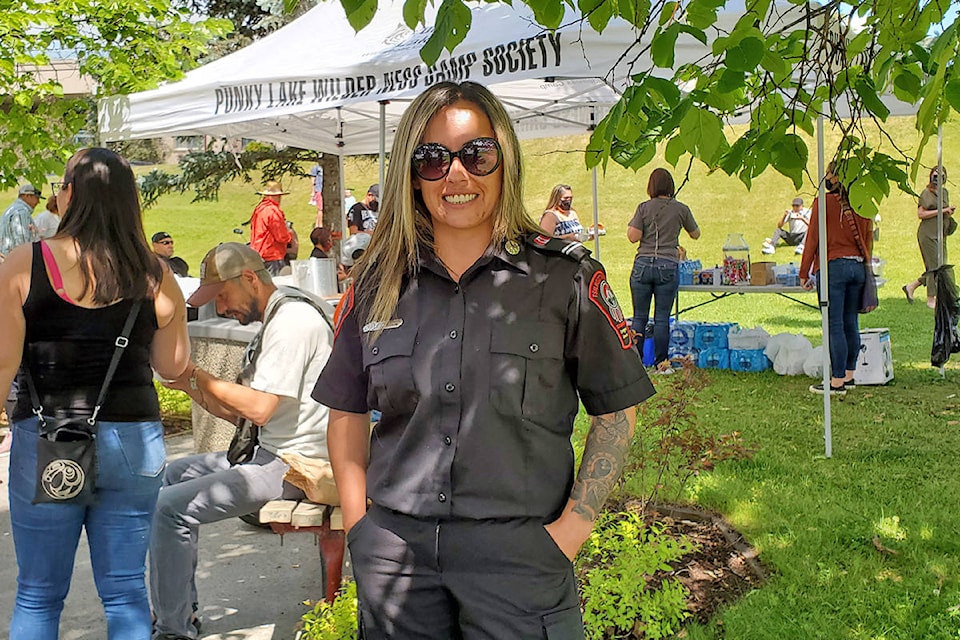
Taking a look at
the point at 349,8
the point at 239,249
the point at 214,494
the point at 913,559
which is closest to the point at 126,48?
the point at 239,249

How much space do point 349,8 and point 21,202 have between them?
1106cm

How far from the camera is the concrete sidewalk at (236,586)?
13.3 feet

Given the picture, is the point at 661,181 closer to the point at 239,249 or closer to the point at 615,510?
the point at 615,510

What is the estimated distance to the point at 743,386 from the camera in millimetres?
9102

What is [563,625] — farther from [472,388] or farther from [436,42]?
[436,42]

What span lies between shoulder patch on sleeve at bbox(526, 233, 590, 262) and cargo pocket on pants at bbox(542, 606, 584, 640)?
0.75 metres

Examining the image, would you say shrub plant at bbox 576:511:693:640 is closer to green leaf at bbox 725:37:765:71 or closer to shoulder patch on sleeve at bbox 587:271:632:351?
shoulder patch on sleeve at bbox 587:271:632:351

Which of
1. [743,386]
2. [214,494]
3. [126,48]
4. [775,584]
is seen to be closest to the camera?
[214,494]

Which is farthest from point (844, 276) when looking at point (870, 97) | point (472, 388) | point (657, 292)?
point (472, 388)

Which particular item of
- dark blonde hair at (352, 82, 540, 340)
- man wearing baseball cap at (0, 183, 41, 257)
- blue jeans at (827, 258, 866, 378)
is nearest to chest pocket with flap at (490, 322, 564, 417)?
dark blonde hair at (352, 82, 540, 340)

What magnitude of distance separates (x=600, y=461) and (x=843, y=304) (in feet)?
21.9

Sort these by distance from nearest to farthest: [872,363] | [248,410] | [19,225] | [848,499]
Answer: [248,410]
[848,499]
[872,363]
[19,225]

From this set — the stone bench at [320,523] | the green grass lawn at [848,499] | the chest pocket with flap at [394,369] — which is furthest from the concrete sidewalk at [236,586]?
the chest pocket with flap at [394,369]

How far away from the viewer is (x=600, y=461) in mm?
2113
